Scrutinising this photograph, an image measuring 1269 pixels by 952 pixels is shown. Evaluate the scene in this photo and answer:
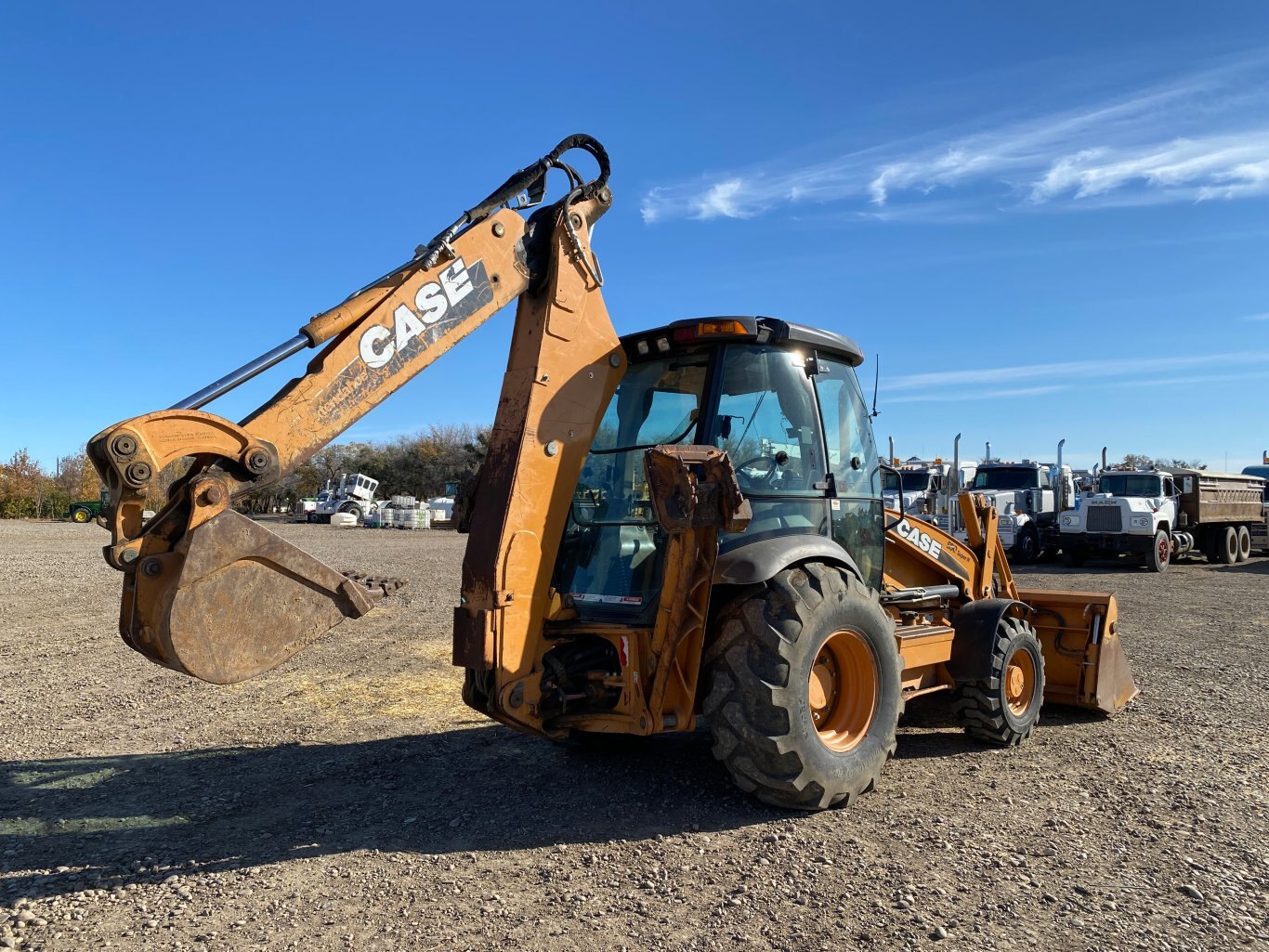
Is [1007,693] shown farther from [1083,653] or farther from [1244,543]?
[1244,543]

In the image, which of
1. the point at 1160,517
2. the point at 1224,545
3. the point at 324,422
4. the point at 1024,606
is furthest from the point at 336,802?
the point at 1224,545

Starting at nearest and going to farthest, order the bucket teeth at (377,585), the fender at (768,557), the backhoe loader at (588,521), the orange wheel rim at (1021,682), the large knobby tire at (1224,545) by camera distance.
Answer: the backhoe loader at (588,521)
the bucket teeth at (377,585)
the fender at (768,557)
the orange wheel rim at (1021,682)
the large knobby tire at (1224,545)

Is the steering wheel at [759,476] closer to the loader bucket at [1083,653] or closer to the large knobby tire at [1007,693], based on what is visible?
the large knobby tire at [1007,693]

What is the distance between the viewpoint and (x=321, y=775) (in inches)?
208

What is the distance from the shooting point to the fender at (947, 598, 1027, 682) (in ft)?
19.1

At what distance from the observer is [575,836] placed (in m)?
4.23

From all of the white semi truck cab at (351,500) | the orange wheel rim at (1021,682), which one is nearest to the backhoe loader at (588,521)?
the orange wheel rim at (1021,682)

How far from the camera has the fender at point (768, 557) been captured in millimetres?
4266

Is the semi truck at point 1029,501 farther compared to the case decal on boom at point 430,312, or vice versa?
the semi truck at point 1029,501

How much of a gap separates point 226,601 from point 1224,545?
A: 25.6 m

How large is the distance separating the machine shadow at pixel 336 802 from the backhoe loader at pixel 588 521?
502 mm

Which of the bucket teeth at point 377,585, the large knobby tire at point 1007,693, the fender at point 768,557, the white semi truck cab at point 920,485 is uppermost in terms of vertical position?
the white semi truck cab at point 920,485

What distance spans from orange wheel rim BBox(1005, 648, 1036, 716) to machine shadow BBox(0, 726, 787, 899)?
2.13 m

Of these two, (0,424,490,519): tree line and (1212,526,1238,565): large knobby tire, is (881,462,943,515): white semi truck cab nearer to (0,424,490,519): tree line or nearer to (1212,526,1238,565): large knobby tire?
(1212,526,1238,565): large knobby tire
